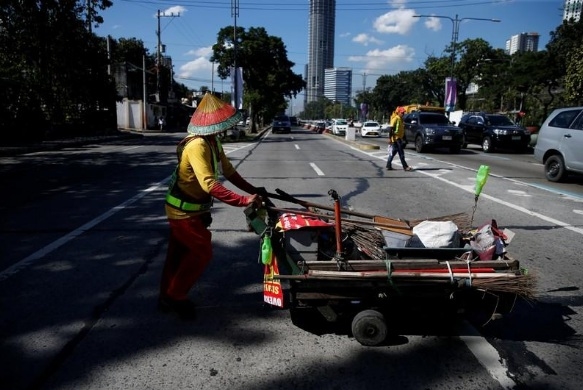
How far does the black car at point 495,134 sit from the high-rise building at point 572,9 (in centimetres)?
1615

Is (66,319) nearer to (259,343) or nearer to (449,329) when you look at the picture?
(259,343)

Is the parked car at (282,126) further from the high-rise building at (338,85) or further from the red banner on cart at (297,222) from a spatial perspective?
the high-rise building at (338,85)

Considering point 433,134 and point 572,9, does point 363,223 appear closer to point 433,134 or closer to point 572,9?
point 433,134

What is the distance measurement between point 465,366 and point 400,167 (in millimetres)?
11145

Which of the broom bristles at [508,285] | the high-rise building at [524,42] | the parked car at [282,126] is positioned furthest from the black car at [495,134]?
the high-rise building at [524,42]

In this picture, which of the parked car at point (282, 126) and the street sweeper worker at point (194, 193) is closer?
the street sweeper worker at point (194, 193)

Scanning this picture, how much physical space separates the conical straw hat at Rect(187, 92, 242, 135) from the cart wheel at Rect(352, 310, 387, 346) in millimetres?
1659

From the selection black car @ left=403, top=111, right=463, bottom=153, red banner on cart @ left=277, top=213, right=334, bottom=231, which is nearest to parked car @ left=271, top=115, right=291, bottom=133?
black car @ left=403, top=111, right=463, bottom=153

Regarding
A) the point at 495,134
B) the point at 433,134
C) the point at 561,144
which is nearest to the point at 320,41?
the point at 495,134

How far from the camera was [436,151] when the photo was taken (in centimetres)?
2005

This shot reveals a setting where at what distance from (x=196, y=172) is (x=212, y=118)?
0.44m

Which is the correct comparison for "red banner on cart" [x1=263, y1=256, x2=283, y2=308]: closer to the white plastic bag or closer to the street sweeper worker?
the street sweeper worker

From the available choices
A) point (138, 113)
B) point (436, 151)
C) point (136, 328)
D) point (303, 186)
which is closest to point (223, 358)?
point (136, 328)

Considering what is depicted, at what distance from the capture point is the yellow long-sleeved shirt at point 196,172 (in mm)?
3168
